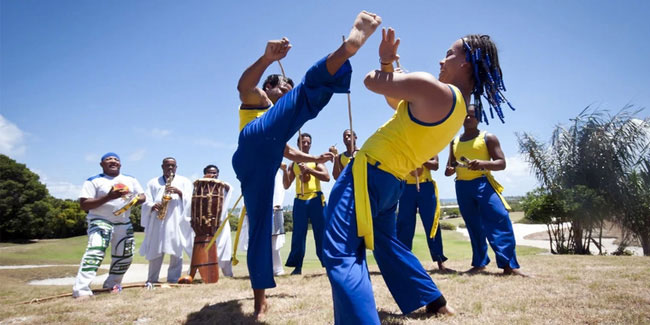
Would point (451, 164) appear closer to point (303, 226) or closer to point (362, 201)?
point (303, 226)

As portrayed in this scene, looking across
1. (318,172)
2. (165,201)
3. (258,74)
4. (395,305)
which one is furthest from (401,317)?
(165,201)

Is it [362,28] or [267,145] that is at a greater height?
[362,28]

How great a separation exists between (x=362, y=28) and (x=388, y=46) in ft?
0.70

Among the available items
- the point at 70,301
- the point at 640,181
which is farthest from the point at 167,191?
the point at 640,181

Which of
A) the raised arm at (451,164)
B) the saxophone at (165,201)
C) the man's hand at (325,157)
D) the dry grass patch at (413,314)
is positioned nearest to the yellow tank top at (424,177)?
the raised arm at (451,164)

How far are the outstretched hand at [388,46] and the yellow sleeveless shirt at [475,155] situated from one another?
131 inches

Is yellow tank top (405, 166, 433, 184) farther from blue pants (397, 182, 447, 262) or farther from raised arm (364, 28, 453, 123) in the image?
raised arm (364, 28, 453, 123)

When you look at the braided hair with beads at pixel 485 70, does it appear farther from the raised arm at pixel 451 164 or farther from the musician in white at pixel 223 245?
the musician in white at pixel 223 245

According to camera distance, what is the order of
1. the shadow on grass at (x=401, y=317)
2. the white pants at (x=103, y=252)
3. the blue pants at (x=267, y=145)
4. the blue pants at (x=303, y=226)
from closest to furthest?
1. the blue pants at (x=267, y=145)
2. the shadow on grass at (x=401, y=317)
3. the white pants at (x=103, y=252)
4. the blue pants at (x=303, y=226)

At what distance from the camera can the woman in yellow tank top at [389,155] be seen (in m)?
1.85

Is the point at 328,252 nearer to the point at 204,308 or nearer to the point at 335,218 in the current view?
the point at 335,218

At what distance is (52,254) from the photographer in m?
14.3

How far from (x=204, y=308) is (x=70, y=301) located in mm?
1923

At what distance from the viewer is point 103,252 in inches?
189
